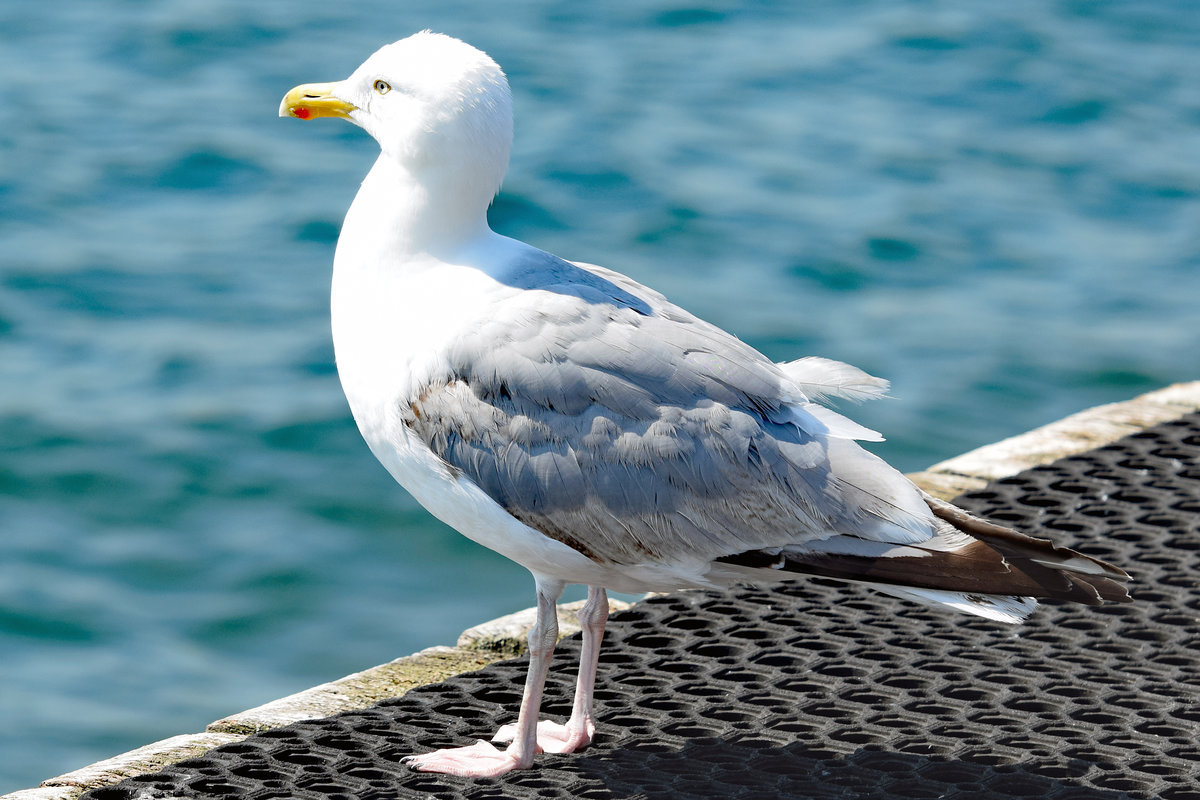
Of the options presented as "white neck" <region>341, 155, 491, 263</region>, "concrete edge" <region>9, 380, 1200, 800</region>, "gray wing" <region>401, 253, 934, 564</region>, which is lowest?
"concrete edge" <region>9, 380, 1200, 800</region>

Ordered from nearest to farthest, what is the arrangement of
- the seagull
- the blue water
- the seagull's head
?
the seagull, the seagull's head, the blue water

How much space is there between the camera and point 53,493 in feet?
26.2

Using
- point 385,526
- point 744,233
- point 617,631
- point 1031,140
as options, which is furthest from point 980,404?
point 617,631

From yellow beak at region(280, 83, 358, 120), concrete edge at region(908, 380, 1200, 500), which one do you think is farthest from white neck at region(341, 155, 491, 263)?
concrete edge at region(908, 380, 1200, 500)

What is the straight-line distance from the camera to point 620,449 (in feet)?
11.2

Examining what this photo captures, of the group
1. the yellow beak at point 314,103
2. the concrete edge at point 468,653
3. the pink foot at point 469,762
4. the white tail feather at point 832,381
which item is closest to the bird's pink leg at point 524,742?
the pink foot at point 469,762

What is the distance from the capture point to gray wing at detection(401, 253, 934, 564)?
11.1 feet

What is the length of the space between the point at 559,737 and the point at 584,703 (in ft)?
0.35

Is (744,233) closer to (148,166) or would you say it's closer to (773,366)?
(148,166)

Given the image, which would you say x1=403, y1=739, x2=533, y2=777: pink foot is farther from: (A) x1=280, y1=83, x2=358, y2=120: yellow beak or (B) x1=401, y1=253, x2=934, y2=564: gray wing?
(A) x1=280, y1=83, x2=358, y2=120: yellow beak

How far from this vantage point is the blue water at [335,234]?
7.21m

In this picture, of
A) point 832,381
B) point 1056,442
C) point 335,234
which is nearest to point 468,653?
point 832,381

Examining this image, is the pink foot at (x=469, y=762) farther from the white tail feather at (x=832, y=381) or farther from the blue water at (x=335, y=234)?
the blue water at (x=335, y=234)

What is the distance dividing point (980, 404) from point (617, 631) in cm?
522
